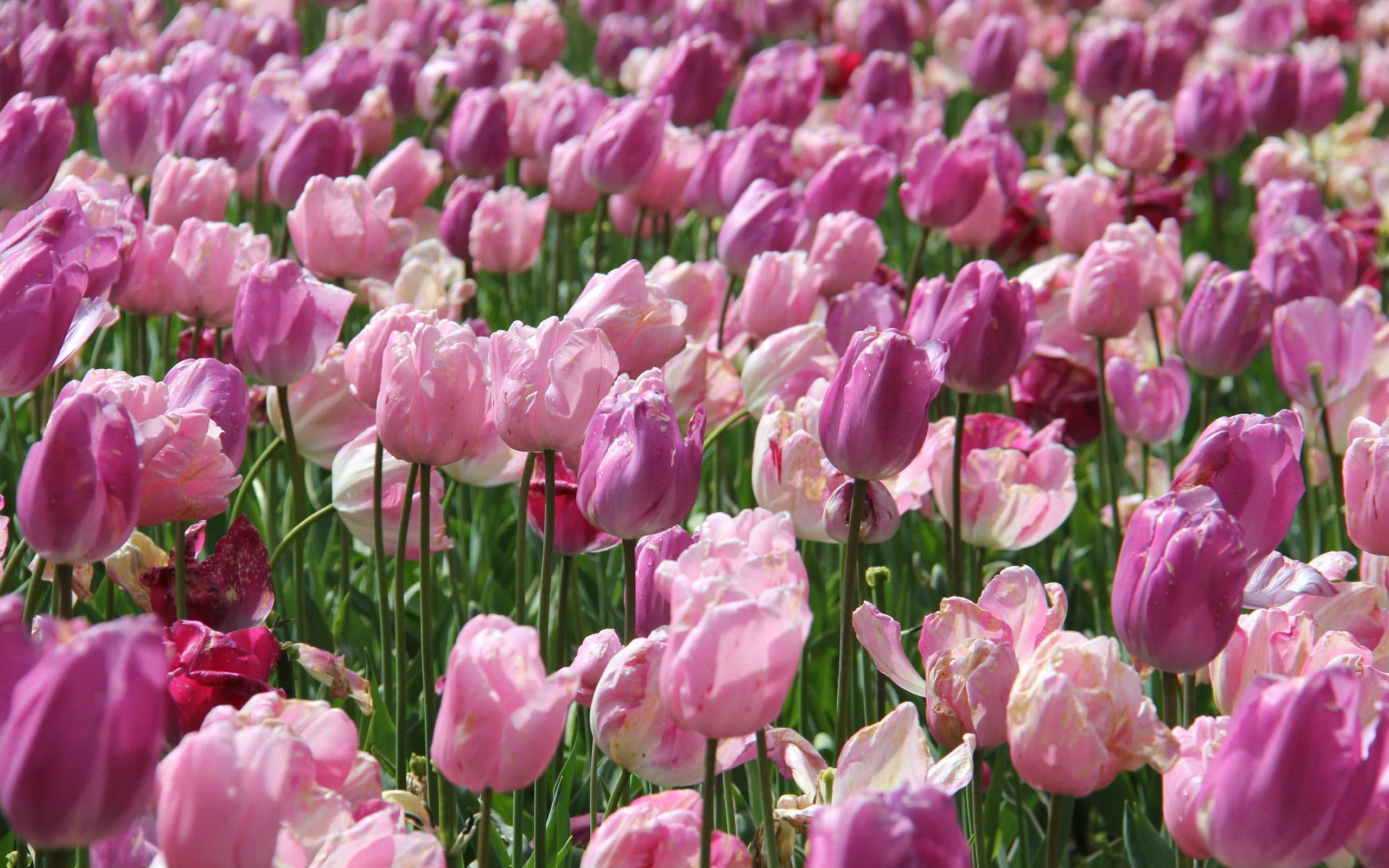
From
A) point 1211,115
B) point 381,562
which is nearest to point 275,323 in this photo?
point 381,562

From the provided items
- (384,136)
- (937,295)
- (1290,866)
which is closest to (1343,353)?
(937,295)

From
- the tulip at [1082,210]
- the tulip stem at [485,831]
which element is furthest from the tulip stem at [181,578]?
the tulip at [1082,210]

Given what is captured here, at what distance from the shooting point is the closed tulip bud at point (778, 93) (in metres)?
3.18

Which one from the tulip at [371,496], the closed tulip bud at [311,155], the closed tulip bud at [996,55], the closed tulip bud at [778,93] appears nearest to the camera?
the tulip at [371,496]

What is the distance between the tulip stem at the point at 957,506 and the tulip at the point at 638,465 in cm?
58

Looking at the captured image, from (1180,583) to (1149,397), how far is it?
3.61 feet

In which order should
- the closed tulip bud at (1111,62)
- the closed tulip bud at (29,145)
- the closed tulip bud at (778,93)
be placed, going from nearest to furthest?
the closed tulip bud at (29,145) < the closed tulip bud at (778,93) < the closed tulip bud at (1111,62)

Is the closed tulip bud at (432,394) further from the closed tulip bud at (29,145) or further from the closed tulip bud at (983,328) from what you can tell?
the closed tulip bud at (29,145)

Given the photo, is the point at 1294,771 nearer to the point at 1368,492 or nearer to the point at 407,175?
the point at 1368,492

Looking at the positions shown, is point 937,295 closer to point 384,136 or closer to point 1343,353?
point 1343,353

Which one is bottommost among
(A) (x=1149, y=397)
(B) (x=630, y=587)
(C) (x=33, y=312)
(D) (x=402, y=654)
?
(A) (x=1149, y=397)

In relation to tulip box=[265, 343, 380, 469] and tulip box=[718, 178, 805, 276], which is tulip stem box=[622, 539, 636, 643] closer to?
tulip box=[265, 343, 380, 469]

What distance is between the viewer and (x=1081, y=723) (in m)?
0.92

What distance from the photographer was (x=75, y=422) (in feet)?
2.98
